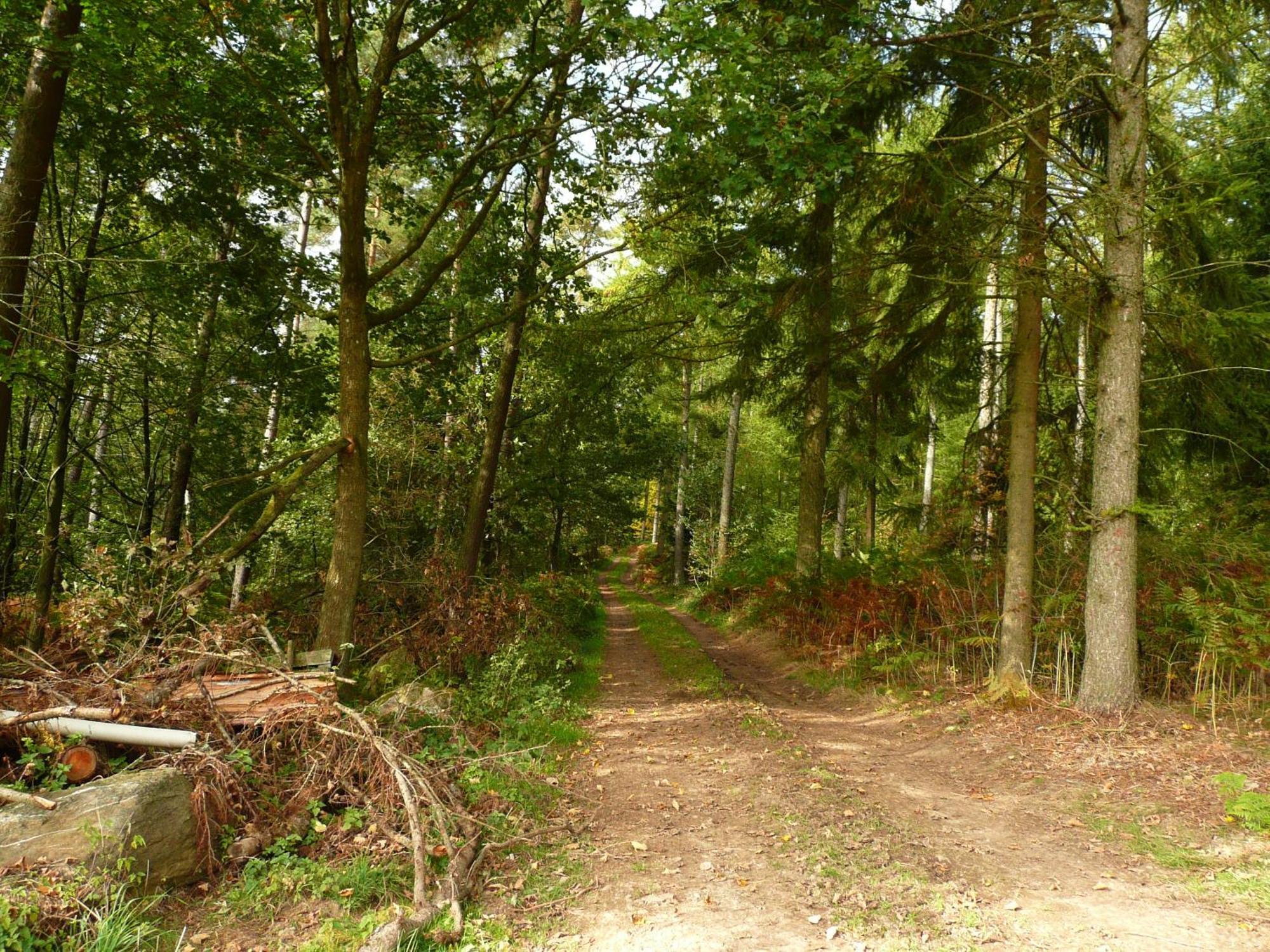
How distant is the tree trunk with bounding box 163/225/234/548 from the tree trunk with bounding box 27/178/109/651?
121 centimetres

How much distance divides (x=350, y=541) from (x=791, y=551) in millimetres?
12205

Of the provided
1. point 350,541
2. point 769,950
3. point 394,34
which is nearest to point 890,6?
point 394,34

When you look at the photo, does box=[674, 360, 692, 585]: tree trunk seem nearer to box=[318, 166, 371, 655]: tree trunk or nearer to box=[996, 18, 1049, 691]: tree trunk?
box=[996, 18, 1049, 691]: tree trunk

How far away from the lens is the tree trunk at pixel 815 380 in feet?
33.6

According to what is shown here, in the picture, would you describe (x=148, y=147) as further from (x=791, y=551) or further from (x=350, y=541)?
(x=791, y=551)

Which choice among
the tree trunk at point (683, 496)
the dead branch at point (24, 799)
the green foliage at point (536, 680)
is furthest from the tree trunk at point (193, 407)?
the tree trunk at point (683, 496)

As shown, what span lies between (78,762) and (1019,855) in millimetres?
6324

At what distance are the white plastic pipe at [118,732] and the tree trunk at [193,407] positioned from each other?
194 inches

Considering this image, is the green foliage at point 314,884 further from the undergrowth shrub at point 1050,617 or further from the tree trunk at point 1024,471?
the undergrowth shrub at point 1050,617

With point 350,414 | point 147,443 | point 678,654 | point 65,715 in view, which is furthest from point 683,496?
point 65,715

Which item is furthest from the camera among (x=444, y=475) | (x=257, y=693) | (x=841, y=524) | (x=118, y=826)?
(x=841, y=524)

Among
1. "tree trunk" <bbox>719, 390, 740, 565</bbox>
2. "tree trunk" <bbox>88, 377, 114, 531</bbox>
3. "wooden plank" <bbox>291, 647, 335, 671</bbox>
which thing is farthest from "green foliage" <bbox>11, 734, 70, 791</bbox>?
"tree trunk" <bbox>719, 390, 740, 565</bbox>

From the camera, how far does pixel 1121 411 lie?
6.93m

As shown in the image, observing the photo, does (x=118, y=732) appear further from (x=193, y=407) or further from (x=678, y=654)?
(x=678, y=654)
